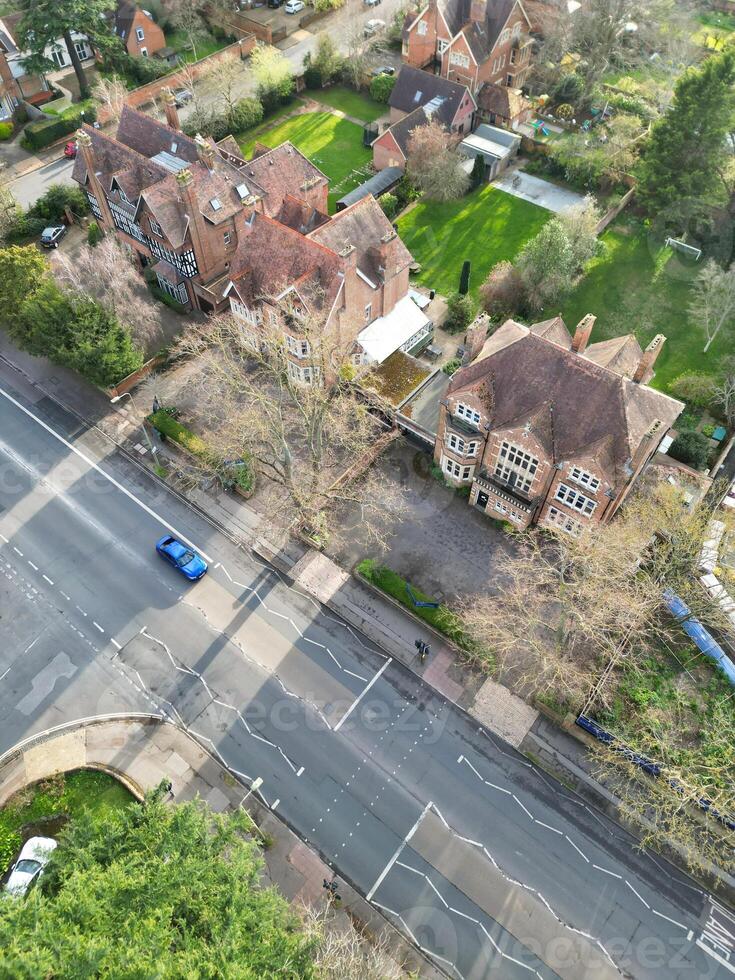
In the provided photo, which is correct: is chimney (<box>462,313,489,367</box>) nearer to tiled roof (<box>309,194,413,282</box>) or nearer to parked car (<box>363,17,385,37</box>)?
tiled roof (<box>309,194,413,282</box>)

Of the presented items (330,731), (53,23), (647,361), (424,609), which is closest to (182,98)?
(53,23)

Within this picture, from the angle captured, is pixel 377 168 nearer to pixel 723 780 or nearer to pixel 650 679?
pixel 650 679

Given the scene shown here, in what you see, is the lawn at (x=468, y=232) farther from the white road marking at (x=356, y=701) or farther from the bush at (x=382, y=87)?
the white road marking at (x=356, y=701)

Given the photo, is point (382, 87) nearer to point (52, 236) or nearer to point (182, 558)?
point (52, 236)

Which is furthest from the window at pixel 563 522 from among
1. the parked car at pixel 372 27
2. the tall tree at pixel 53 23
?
the parked car at pixel 372 27

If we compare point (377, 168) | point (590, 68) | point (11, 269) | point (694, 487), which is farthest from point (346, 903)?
point (590, 68)

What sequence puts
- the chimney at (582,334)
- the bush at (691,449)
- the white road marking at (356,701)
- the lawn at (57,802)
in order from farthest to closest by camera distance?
1. the bush at (691,449)
2. the chimney at (582,334)
3. the white road marking at (356,701)
4. the lawn at (57,802)

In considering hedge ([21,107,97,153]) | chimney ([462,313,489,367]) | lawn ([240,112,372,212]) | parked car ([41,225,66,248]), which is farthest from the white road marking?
hedge ([21,107,97,153])

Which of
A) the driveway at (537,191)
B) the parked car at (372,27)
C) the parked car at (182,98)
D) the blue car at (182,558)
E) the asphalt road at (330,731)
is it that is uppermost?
the parked car at (372,27)
